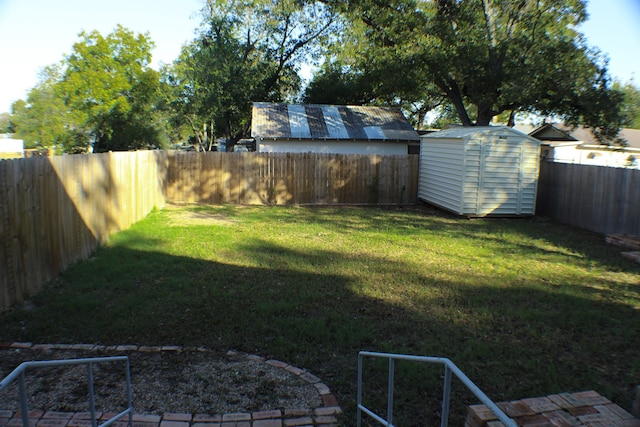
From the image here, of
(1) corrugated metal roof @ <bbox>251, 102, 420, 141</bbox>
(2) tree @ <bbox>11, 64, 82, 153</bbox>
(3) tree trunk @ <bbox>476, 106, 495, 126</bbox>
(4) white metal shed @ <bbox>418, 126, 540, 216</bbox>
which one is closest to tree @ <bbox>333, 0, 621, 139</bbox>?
(3) tree trunk @ <bbox>476, 106, 495, 126</bbox>

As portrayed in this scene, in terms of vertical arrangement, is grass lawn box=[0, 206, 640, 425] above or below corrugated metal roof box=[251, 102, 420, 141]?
below

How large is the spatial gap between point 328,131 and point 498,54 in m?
7.00

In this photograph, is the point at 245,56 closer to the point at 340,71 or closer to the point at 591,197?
the point at 340,71

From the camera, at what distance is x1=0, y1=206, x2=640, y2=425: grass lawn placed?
4.35m

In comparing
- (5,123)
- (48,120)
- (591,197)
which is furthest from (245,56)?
(5,123)

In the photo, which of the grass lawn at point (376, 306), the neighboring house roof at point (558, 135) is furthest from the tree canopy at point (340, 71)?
the grass lawn at point (376, 306)

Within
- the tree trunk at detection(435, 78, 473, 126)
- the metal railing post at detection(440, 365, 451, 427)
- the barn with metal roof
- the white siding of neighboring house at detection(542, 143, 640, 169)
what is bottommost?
the metal railing post at detection(440, 365, 451, 427)

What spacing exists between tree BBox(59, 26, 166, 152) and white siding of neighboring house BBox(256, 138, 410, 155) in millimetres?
16211

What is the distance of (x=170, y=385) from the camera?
395cm

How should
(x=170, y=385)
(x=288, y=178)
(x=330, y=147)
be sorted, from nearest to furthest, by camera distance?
1. (x=170, y=385)
2. (x=288, y=178)
3. (x=330, y=147)

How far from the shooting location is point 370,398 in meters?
3.87

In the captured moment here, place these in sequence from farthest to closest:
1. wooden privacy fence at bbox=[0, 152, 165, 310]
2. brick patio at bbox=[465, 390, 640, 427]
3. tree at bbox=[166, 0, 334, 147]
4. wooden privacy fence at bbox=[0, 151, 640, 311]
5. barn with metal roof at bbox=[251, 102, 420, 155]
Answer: tree at bbox=[166, 0, 334, 147], barn with metal roof at bbox=[251, 102, 420, 155], wooden privacy fence at bbox=[0, 151, 640, 311], wooden privacy fence at bbox=[0, 152, 165, 310], brick patio at bbox=[465, 390, 640, 427]

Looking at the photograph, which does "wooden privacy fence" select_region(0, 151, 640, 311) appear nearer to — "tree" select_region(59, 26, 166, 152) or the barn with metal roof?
the barn with metal roof

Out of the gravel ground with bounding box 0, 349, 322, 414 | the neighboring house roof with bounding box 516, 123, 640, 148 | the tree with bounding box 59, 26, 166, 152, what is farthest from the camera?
the tree with bounding box 59, 26, 166, 152
